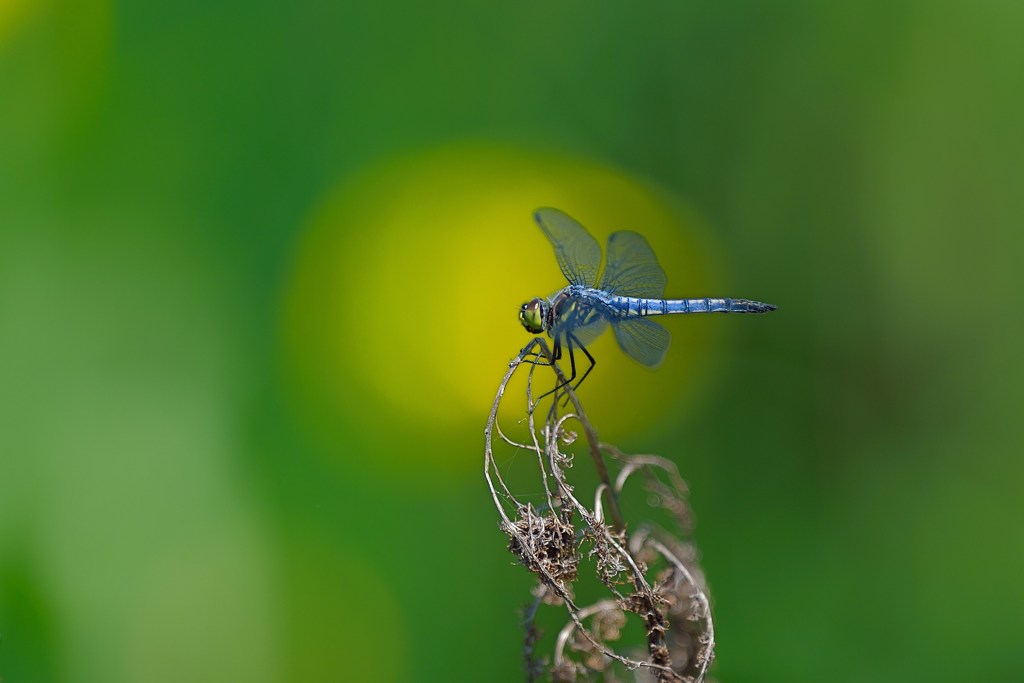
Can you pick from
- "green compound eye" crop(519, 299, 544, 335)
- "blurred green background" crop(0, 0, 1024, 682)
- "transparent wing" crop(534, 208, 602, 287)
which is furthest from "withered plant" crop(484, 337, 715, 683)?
"blurred green background" crop(0, 0, 1024, 682)

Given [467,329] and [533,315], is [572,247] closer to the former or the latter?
[533,315]

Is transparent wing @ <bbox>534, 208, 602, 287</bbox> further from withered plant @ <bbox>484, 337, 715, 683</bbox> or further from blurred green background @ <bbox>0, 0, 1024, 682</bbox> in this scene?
blurred green background @ <bbox>0, 0, 1024, 682</bbox>

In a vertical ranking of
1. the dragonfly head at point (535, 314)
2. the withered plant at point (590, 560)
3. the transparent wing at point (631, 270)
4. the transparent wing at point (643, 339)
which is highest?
the transparent wing at point (631, 270)

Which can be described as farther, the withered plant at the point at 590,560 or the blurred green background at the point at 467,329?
the blurred green background at the point at 467,329

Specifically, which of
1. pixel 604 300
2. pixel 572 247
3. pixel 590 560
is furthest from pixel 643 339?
pixel 590 560

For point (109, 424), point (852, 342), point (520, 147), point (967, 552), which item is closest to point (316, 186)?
point (520, 147)

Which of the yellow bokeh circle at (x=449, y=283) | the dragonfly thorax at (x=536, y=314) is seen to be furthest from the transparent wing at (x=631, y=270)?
the yellow bokeh circle at (x=449, y=283)

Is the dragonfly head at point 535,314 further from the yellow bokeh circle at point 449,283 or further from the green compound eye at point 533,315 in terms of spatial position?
the yellow bokeh circle at point 449,283

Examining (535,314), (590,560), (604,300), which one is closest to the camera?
(590,560)
